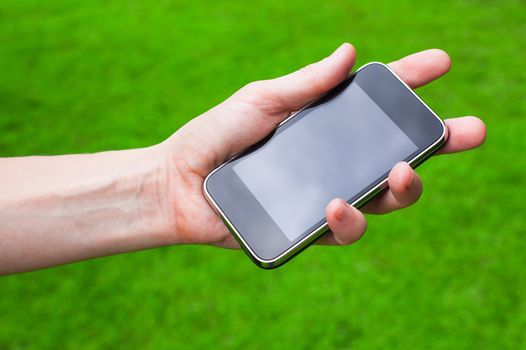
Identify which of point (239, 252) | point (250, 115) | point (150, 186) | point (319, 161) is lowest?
point (239, 252)

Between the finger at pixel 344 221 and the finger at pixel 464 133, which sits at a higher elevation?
the finger at pixel 464 133

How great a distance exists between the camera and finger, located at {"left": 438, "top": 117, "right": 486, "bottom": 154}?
1.91 meters

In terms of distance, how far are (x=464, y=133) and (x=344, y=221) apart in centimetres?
51

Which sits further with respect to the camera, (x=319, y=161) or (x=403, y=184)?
(x=319, y=161)

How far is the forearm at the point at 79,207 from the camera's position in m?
1.99

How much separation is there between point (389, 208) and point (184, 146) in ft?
2.48

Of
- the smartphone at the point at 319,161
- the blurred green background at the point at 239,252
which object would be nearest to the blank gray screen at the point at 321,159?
the smartphone at the point at 319,161

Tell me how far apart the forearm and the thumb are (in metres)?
0.20

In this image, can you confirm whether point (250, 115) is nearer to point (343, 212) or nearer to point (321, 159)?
point (321, 159)

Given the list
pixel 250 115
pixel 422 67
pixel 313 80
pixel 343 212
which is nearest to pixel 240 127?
pixel 250 115

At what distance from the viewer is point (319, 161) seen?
1991 millimetres

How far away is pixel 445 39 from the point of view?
4.04 m

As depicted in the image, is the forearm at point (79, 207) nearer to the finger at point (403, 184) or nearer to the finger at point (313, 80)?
the finger at point (313, 80)

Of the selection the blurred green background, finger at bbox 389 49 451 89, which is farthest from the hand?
the blurred green background
